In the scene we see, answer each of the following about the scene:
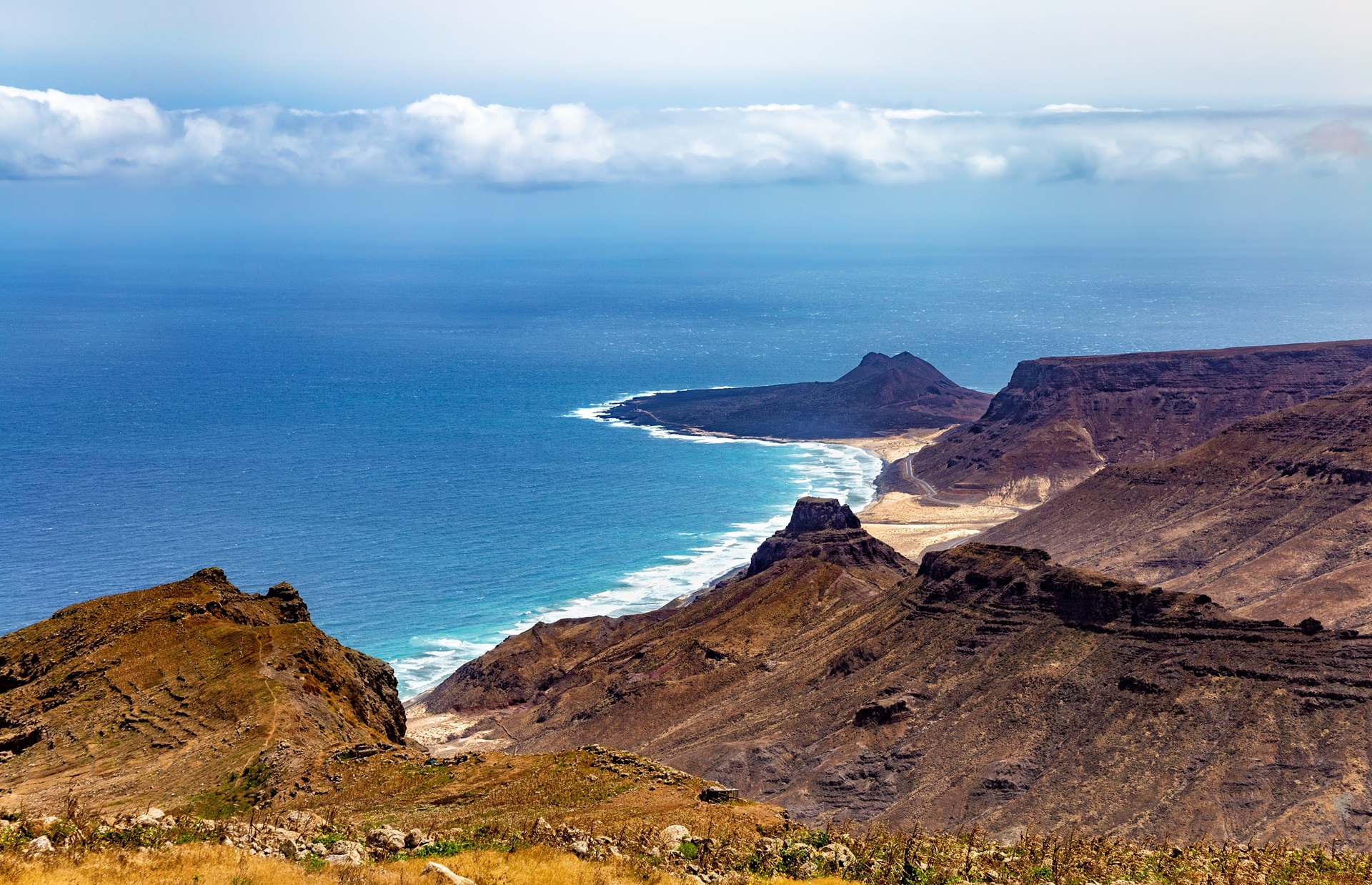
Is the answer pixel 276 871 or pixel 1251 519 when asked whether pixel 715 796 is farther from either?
pixel 1251 519

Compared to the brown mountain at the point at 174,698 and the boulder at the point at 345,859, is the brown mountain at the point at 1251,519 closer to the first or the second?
the brown mountain at the point at 174,698

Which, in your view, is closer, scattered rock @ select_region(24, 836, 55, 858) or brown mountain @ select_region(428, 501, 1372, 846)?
scattered rock @ select_region(24, 836, 55, 858)

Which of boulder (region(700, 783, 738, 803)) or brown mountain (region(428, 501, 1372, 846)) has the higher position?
boulder (region(700, 783, 738, 803))

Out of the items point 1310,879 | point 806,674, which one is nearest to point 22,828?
point 1310,879

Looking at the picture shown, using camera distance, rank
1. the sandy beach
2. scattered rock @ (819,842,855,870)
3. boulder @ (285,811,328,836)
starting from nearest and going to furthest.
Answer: scattered rock @ (819,842,855,870)
boulder @ (285,811,328,836)
the sandy beach

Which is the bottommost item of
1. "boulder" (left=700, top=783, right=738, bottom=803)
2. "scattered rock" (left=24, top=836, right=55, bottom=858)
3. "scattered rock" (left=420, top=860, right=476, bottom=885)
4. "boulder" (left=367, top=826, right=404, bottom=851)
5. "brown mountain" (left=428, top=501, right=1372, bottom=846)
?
"brown mountain" (left=428, top=501, right=1372, bottom=846)

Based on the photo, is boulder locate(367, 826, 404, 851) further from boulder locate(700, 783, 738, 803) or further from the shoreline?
the shoreline

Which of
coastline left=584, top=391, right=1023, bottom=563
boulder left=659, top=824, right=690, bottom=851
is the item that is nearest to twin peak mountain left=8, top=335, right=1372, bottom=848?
boulder left=659, top=824, right=690, bottom=851
